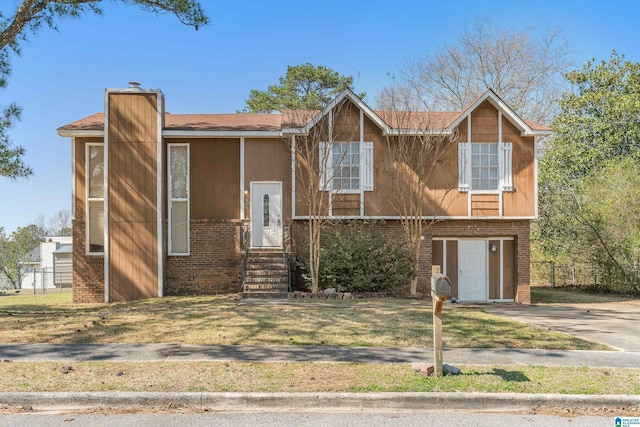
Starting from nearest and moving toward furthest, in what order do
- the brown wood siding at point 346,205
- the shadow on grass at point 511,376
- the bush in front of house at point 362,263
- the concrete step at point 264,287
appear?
1. the shadow on grass at point 511,376
2. the concrete step at point 264,287
3. the bush in front of house at point 362,263
4. the brown wood siding at point 346,205

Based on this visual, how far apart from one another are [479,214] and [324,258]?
573 centimetres

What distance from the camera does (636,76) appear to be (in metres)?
24.4

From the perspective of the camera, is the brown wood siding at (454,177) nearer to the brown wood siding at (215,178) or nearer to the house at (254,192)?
the house at (254,192)

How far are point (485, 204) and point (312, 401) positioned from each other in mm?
13542

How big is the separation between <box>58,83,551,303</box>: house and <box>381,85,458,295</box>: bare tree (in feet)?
0.32

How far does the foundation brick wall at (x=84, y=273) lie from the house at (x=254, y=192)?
1.2 inches

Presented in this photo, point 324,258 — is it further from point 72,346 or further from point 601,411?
point 601,411

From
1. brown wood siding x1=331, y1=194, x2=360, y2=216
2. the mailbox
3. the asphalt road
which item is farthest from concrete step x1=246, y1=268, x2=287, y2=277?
the asphalt road

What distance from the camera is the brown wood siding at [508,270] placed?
1889 cm

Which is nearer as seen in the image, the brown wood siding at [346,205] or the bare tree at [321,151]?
the bare tree at [321,151]

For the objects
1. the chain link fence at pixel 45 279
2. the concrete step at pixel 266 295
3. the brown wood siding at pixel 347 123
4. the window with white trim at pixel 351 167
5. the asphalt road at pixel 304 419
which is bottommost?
the chain link fence at pixel 45 279

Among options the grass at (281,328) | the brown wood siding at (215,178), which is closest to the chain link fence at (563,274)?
the grass at (281,328)

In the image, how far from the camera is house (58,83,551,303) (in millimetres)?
16922

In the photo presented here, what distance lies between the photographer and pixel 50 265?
131 ft
